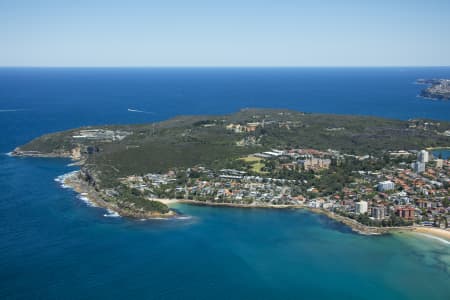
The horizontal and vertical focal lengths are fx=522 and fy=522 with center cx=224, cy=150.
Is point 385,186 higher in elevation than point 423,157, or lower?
lower

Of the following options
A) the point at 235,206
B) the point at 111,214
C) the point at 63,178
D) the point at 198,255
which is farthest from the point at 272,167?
the point at 198,255

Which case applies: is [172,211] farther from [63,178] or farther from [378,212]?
[378,212]

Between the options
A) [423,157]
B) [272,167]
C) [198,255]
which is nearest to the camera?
[198,255]

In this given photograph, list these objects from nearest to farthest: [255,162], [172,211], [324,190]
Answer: [172,211], [324,190], [255,162]

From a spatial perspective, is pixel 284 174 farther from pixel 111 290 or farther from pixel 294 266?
pixel 111 290

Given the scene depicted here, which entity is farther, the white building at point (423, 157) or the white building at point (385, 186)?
the white building at point (423, 157)

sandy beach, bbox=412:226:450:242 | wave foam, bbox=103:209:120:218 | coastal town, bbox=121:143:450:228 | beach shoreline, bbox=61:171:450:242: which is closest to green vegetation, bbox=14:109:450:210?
coastal town, bbox=121:143:450:228

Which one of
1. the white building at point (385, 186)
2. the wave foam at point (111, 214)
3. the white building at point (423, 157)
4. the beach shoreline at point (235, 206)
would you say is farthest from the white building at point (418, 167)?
the wave foam at point (111, 214)

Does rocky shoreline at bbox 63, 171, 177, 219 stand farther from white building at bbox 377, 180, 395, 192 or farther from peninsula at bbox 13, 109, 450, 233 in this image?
white building at bbox 377, 180, 395, 192

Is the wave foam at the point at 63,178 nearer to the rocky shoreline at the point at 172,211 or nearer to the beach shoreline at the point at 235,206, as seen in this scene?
the beach shoreline at the point at 235,206
